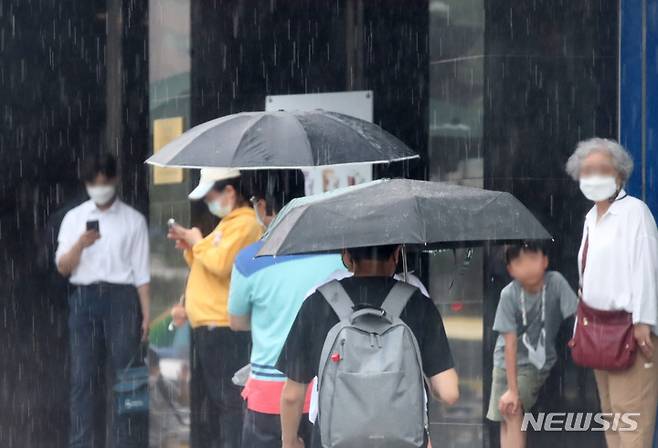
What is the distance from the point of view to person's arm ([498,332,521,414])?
9.00 meters

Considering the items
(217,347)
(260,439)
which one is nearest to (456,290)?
(217,347)

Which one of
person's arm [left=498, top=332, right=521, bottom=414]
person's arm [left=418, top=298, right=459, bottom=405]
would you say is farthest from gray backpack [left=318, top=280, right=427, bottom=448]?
person's arm [left=498, top=332, right=521, bottom=414]

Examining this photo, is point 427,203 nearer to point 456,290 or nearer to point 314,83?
point 456,290

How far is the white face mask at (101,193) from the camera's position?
407 inches

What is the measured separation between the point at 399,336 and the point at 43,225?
20.3 feet

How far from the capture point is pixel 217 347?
8539 mm

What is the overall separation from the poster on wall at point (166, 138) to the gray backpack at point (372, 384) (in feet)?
18.5

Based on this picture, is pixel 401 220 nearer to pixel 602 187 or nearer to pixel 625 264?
pixel 625 264

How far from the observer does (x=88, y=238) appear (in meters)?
9.97

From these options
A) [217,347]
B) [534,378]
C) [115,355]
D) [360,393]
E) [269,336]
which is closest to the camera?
[360,393]

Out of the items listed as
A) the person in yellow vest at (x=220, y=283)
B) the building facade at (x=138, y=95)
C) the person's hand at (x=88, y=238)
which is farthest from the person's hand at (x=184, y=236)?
the building facade at (x=138, y=95)

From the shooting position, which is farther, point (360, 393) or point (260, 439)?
point (260, 439)

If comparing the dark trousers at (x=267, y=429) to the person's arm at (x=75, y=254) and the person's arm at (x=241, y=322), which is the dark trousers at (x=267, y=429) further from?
the person's arm at (x=75, y=254)

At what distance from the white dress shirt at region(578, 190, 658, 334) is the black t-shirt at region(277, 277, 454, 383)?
2823mm
